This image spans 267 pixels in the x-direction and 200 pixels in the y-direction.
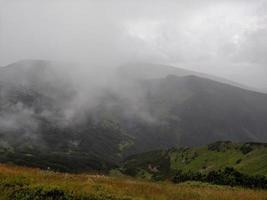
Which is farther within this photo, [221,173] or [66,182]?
[221,173]

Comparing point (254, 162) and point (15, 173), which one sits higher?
point (254, 162)

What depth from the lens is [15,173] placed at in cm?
2677

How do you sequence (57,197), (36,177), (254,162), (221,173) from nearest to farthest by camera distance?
1. (57,197)
2. (36,177)
3. (221,173)
4. (254,162)

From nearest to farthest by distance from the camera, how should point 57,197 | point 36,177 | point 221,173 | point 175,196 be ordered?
point 57,197 < point 175,196 < point 36,177 < point 221,173

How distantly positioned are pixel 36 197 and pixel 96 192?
3229 millimetres

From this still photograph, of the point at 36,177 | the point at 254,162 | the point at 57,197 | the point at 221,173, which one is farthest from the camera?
the point at 254,162

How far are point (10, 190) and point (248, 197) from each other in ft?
45.8

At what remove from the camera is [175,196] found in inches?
959

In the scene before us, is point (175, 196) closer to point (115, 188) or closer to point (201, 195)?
point (201, 195)

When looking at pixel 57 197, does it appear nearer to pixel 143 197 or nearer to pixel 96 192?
pixel 96 192

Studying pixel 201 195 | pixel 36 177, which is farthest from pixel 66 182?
pixel 201 195

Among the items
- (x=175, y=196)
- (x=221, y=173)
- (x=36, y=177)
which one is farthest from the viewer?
(x=221, y=173)

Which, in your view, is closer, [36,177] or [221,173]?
[36,177]

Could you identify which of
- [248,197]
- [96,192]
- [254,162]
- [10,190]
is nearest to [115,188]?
[96,192]
